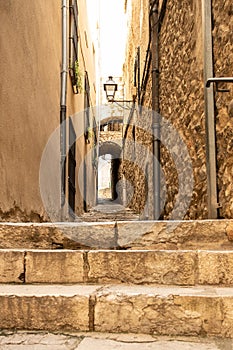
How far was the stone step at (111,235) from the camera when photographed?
2.31 meters

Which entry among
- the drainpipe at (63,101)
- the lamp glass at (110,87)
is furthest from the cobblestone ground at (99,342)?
the lamp glass at (110,87)

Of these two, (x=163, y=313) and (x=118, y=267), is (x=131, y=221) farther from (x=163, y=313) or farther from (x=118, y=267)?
(x=163, y=313)

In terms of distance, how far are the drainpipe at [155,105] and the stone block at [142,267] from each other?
3276mm

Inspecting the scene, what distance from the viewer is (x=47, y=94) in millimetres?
5152

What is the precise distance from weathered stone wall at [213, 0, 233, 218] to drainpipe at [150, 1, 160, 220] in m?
2.44

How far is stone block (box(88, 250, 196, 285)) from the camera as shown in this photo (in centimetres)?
194

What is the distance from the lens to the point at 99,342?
1.47 m

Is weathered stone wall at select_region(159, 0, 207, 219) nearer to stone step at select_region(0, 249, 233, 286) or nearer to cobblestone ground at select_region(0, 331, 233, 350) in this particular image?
stone step at select_region(0, 249, 233, 286)

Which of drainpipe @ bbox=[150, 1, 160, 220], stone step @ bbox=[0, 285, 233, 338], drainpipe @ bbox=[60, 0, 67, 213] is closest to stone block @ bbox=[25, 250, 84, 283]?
stone step @ bbox=[0, 285, 233, 338]

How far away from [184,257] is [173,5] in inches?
145

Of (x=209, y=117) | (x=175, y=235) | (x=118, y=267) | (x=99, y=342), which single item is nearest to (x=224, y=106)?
(x=209, y=117)

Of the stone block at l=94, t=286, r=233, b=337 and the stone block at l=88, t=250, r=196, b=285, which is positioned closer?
the stone block at l=94, t=286, r=233, b=337

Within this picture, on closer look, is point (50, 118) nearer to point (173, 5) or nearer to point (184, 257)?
point (173, 5)

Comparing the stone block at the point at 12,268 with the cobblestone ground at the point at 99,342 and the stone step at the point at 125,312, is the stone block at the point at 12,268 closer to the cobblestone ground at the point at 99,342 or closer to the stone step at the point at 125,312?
the stone step at the point at 125,312
